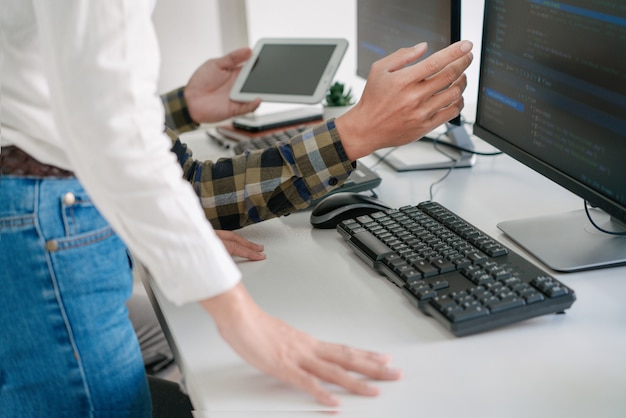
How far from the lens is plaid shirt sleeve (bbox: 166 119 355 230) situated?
108 centimetres

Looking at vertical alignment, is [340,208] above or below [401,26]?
below

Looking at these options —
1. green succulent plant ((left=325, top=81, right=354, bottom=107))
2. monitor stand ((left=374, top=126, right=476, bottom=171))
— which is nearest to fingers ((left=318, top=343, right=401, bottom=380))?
monitor stand ((left=374, top=126, right=476, bottom=171))

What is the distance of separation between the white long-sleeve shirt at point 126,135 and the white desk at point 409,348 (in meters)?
0.13

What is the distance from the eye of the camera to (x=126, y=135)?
658 mm

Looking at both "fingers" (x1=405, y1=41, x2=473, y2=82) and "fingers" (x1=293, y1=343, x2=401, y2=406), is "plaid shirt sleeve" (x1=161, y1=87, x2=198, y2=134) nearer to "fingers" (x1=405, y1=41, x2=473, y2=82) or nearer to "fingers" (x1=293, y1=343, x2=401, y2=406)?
"fingers" (x1=405, y1=41, x2=473, y2=82)

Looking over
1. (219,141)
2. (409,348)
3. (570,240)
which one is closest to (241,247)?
(409,348)

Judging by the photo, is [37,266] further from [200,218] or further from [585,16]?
[585,16]

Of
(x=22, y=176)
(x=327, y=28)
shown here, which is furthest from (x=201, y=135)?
(x=22, y=176)

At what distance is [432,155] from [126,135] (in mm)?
911

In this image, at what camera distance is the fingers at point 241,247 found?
1053 millimetres

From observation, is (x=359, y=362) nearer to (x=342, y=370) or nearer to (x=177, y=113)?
(x=342, y=370)

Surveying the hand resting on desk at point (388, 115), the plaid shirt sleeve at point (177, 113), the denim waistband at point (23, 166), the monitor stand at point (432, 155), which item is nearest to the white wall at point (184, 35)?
the plaid shirt sleeve at point (177, 113)

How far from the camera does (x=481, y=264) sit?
2.99 feet

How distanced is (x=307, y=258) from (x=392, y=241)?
126 millimetres
